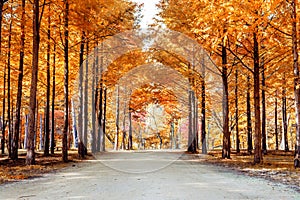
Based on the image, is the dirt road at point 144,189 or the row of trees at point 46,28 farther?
the row of trees at point 46,28

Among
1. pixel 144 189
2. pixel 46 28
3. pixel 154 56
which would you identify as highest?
pixel 46 28

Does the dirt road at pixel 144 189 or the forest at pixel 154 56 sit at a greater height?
the forest at pixel 154 56

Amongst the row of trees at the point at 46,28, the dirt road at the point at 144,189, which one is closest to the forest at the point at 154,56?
the row of trees at the point at 46,28

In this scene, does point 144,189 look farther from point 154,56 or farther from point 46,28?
point 154,56

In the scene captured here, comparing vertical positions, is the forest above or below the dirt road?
above

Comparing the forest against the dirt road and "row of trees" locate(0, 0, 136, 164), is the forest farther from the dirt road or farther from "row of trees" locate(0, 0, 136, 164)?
the dirt road

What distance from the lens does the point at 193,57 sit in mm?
19922

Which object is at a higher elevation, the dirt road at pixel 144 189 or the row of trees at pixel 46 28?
the row of trees at pixel 46 28

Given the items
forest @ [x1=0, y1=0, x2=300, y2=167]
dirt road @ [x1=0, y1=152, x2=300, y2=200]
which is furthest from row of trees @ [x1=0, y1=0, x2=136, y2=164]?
dirt road @ [x1=0, y1=152, x2=300, y2=200]

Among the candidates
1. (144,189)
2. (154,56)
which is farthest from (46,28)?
(144,189)

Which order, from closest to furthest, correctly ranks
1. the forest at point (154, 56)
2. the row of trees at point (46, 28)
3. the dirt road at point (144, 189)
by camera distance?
the dirt road at point (144, 189), the forest at point (154, 56), the row of trees at point (46, 28)

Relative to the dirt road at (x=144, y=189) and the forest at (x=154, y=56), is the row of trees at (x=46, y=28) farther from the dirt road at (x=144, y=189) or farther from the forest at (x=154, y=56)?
the dirt road at (x=144, y=189)

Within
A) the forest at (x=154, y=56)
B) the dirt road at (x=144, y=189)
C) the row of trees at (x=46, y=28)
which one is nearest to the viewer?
the dirt road at (x=144, y=189)

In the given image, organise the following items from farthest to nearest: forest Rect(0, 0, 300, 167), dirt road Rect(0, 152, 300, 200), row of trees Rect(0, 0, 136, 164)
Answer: row of trees Rect(0, 0, 136, 164) → forest Rect(0, 0, 300, 167) → dirt road Rect(0, 152, 300, 200)
